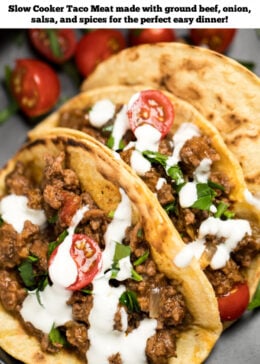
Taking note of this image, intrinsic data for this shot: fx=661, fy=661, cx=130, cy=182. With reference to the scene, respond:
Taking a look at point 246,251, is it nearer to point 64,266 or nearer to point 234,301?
point 234,301

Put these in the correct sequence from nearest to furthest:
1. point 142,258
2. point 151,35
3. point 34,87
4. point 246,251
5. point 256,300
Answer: point 142,258, point 246,251, point 256,300, point 34,87, point 151,35

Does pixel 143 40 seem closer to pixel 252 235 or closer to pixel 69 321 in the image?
pixel 252 235

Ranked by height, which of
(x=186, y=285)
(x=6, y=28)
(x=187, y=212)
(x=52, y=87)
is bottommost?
(x=186, y=285)

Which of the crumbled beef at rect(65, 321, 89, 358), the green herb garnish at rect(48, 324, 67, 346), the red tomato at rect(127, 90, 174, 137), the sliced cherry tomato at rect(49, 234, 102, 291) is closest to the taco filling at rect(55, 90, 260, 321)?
the red tomato at rect(127, 90, 174, 137)

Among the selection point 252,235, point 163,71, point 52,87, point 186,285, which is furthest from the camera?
point 52,87

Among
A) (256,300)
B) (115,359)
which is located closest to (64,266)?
(115,359)

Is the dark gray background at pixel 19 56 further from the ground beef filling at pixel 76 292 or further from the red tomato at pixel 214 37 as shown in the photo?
the ground beef filling at pixel 76 292
